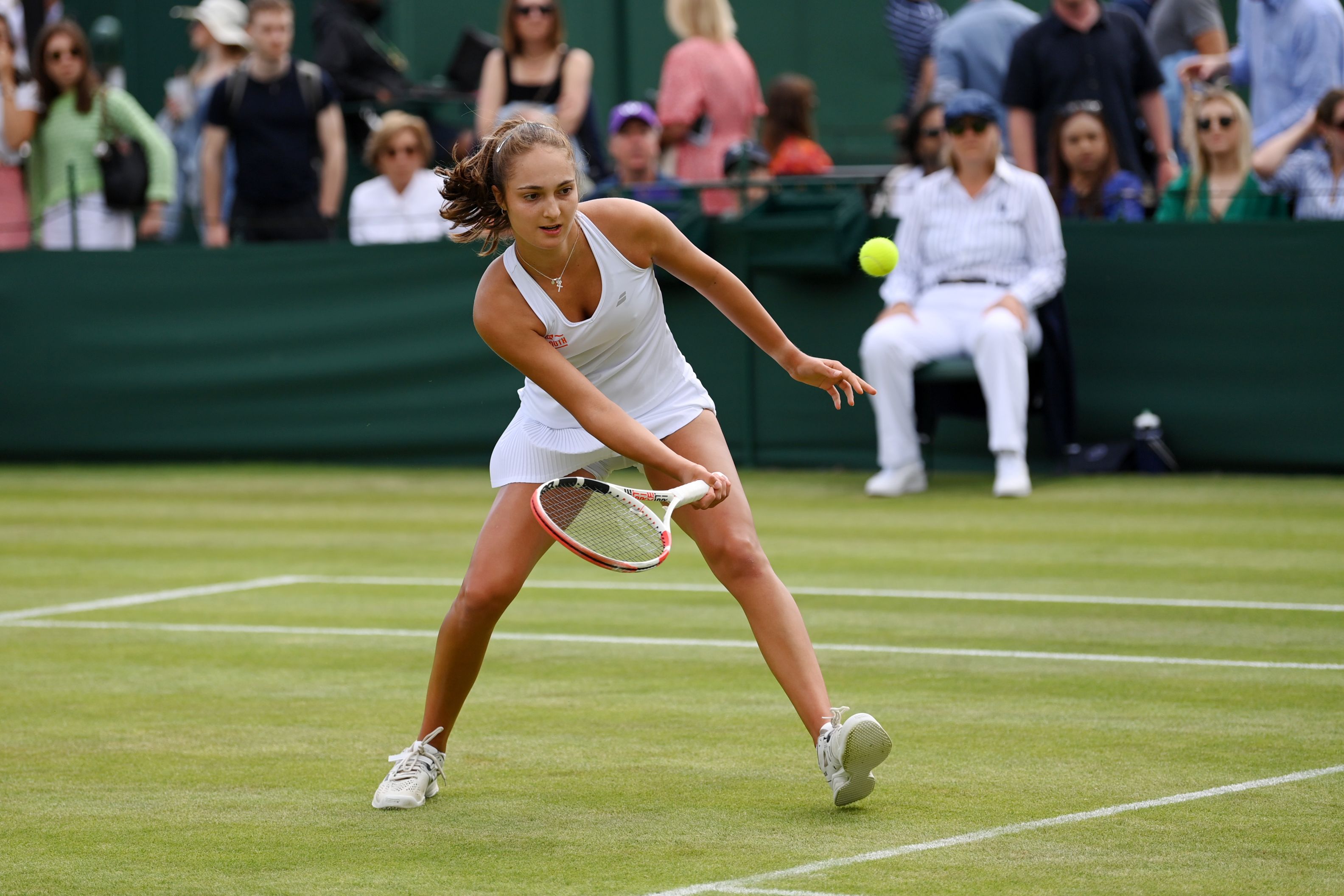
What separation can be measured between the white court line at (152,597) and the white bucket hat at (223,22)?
5.84 metres

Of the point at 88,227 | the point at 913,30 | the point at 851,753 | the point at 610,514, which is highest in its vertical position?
the point at 913,30

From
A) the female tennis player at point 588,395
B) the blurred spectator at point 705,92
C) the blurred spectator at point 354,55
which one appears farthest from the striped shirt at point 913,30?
the female tennis player at point 588,395

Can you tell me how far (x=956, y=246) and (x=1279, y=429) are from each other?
204cm

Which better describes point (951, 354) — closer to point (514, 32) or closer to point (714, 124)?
point (714, 124)

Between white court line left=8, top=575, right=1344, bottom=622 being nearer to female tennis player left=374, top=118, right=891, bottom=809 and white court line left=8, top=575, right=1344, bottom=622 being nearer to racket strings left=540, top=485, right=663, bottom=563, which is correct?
female tennis player left=374, top=118, right=891, bottom=809

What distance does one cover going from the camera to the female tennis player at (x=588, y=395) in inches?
176

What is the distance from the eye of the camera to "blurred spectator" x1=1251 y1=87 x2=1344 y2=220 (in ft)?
33.4

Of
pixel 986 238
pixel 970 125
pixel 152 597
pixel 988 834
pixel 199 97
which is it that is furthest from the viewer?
pixel 199 97

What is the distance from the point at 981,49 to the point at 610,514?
8751 mm

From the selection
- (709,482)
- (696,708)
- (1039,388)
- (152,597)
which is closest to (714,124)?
(1039,388)

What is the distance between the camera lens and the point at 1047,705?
5.68 meters

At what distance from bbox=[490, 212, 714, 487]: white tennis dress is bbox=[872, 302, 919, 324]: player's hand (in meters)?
5.82

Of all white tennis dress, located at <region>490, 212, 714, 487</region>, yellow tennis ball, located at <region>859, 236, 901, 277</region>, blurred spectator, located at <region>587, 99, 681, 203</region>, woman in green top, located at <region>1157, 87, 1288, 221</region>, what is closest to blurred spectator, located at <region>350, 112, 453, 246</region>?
blurred spectator, located at <region>587, 99, 681, 203</region>

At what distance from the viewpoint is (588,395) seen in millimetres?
4477
